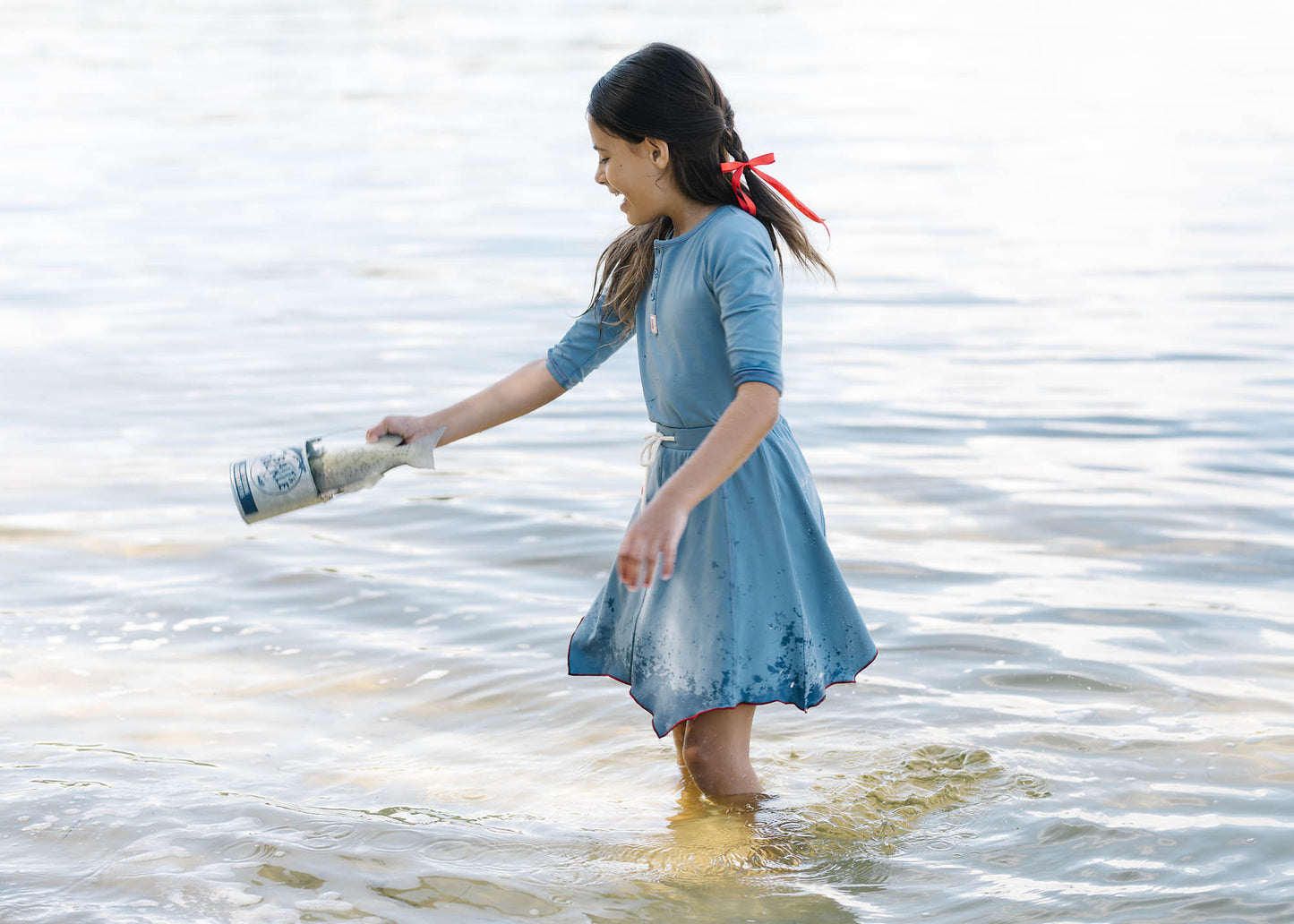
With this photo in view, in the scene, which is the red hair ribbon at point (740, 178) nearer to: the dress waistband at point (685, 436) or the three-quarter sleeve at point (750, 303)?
the three-quarter sleeve at point (750, 303)

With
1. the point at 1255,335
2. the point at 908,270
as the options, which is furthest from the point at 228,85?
the point at 1255,335

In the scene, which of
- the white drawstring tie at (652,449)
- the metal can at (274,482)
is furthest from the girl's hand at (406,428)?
the white drawstring tie at (652,449)

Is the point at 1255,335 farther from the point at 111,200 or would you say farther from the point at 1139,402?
the point at 111,200

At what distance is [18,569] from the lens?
559 cm

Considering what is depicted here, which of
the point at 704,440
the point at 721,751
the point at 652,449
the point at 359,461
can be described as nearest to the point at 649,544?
the point at 704,440

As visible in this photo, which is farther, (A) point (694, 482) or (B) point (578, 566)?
(B) point (578, 566)

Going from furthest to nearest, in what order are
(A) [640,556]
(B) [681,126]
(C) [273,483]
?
(C) [273,483] → (B) [681,126] → (A) [640,556]

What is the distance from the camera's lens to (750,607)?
3221 mm

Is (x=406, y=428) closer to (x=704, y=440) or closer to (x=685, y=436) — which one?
(x=685, y=436)

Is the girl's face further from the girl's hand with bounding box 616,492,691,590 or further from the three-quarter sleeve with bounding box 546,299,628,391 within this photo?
the girl's hand with bounding box 616,492,691,590

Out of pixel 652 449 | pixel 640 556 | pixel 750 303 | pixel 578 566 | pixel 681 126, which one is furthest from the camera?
pixel 578 566

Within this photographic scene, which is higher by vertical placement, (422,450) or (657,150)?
(657,150)

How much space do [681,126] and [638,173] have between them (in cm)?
13

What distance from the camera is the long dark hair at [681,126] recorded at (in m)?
3.18
